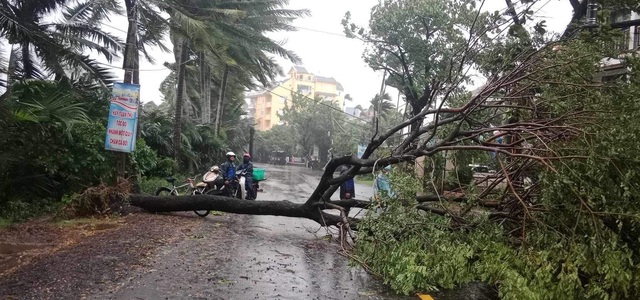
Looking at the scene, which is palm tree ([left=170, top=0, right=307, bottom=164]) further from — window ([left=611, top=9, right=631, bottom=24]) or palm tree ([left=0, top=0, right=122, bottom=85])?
window ([left=611, top=9, right=631, bottom=24])

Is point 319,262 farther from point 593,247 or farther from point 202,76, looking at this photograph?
point 202,76

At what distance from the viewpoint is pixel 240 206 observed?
9914 mm

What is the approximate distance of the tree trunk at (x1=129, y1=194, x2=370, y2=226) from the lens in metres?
9.12

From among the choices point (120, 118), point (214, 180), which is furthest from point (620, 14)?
point (120, 118)

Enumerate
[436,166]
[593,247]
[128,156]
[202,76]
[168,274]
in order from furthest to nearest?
[202,76]
[128,156]
[436,166]
[168,274]
[593,247]

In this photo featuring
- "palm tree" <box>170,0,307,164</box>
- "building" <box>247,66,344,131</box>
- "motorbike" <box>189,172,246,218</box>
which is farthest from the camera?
"building" <box>247,66,344,131</box>

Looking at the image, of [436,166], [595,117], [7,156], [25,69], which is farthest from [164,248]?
[25,69]

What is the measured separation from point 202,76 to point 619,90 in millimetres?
21980

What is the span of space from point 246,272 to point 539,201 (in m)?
3.93

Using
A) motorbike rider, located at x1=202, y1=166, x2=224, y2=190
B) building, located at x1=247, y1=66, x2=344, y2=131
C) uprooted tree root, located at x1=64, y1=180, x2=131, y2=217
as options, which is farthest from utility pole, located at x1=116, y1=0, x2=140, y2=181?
building, located at x1=247, y1=66, x2=344, y2=131

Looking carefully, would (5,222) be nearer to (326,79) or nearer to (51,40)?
(51,40)

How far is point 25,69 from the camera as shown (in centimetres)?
1210

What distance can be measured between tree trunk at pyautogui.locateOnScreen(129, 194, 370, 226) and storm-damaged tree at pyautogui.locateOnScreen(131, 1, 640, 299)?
0.53 metres

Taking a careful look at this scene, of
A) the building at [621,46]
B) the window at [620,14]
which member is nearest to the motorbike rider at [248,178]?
the building at [621,46]
